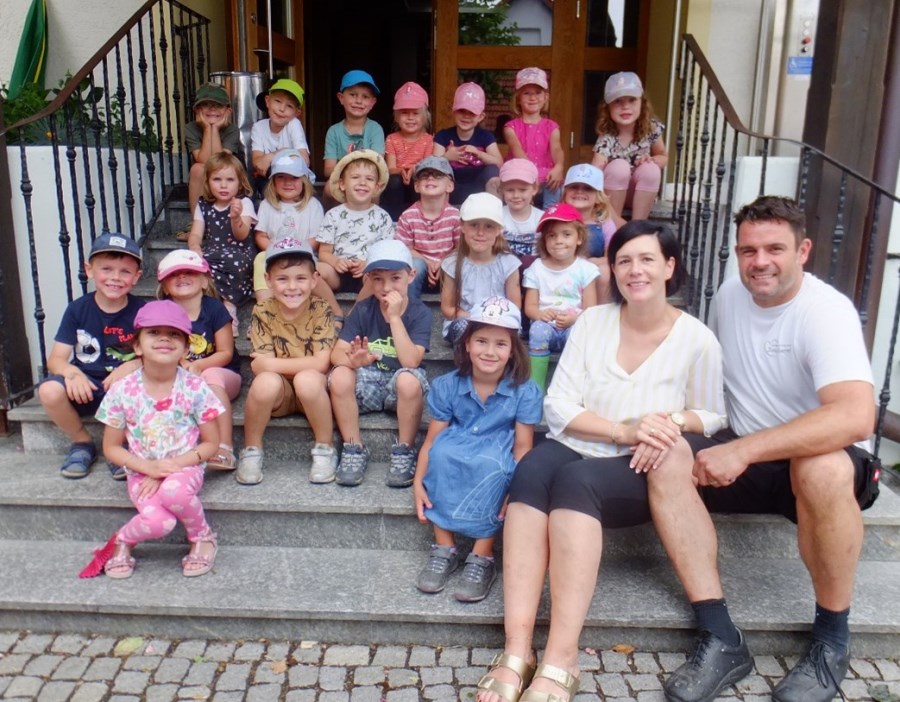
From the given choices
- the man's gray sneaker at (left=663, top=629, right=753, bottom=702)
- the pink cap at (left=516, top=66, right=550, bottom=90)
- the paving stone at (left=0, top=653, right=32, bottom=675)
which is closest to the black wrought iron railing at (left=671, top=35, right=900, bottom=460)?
the pink cap at (left=516, top=66, right=550, bottom=90)

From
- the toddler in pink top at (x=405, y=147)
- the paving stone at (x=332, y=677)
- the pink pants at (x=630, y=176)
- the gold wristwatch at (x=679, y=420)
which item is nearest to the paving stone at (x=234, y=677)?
the paving stone at (x=332, y=677)

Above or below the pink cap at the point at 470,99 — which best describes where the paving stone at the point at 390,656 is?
below

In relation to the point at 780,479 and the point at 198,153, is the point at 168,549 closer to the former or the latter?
the point at 780,479

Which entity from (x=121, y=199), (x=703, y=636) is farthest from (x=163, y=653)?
(x=121, y=199)

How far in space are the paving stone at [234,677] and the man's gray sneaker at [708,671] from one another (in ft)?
4.12

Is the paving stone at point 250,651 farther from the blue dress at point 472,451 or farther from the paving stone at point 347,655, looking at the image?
the blue dress at point 472,451

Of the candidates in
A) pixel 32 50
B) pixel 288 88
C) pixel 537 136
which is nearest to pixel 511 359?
pixel 537 136

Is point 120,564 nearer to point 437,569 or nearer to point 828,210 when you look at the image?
point 437,569

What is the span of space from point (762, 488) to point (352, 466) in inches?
57.9

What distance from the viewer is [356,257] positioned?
382 cm

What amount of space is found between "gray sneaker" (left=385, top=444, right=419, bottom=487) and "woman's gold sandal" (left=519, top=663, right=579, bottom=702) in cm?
94

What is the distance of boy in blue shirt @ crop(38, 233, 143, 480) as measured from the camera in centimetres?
303

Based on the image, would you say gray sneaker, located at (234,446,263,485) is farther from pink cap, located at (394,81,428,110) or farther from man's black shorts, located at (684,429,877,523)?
pink cap, located at (394,81,428,110)

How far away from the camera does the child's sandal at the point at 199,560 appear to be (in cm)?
264
